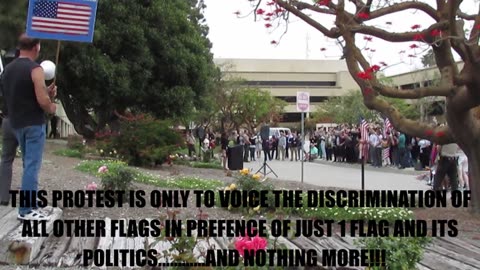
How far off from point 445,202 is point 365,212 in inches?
149

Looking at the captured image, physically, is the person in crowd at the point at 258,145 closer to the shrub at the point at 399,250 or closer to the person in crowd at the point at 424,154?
the person in crowd at the point at 424,154

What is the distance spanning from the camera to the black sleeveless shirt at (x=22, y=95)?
6215 millimetres

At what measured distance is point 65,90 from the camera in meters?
27.2

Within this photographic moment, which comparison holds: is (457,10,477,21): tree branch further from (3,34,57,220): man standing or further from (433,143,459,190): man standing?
(3,34,57,220): man standing

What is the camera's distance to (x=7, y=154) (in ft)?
22.7

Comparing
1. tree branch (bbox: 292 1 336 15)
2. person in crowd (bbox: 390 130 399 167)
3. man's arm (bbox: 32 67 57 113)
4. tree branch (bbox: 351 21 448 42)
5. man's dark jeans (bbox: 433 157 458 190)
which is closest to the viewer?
man's arm (bbox: 32 67 57 113)

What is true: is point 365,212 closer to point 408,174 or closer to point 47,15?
point 47,15

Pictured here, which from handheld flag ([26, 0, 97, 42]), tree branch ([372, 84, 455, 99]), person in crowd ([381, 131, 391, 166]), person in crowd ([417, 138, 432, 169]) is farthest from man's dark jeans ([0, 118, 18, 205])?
person in crowd ([381, 131, 391, 166])

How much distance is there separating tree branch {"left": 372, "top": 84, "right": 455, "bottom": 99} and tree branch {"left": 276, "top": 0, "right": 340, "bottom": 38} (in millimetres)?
1096

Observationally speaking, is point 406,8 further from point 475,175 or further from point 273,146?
point 273,146

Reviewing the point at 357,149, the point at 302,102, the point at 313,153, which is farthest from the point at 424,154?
the point at 313,153

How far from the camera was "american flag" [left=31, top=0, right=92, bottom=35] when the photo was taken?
23.6 feet

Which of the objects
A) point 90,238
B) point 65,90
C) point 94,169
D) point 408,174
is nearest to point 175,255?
point 90,238

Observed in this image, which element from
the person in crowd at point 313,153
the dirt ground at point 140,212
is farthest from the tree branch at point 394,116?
the person in crowd at point 313,153
